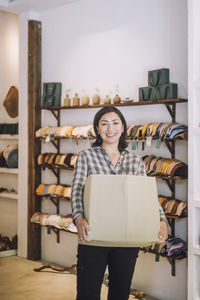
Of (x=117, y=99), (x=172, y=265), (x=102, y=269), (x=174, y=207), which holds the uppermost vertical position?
(x=117, y=99)

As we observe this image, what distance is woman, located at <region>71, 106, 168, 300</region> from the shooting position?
7.32 ft

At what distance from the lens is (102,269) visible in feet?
7.41

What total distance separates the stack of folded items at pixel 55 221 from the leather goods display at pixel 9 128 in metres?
1.19

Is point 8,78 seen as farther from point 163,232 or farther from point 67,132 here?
point 163,232

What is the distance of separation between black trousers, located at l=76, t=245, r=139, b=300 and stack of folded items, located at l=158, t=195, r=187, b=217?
136 centimetres

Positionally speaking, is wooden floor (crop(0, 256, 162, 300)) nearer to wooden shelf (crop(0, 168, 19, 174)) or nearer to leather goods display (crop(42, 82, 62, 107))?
wooden shelf (crop(0, 168, 19, 174))

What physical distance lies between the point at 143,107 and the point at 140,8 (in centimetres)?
98

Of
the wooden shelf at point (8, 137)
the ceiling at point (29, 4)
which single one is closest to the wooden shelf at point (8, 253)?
the wooden shelf at point (8, 137)

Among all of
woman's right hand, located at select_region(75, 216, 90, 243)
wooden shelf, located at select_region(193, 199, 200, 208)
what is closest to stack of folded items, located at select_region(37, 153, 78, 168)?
wooden shelf, located at select_region(193, 199, 200, 208)

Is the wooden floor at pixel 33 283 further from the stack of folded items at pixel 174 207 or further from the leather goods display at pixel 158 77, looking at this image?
the leather goods display at pixel 158 77

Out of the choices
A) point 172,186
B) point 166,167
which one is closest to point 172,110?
point 166,167

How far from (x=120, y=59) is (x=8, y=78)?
7.37 ft

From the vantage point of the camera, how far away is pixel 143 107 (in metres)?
4.14

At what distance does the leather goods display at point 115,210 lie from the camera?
210cm
